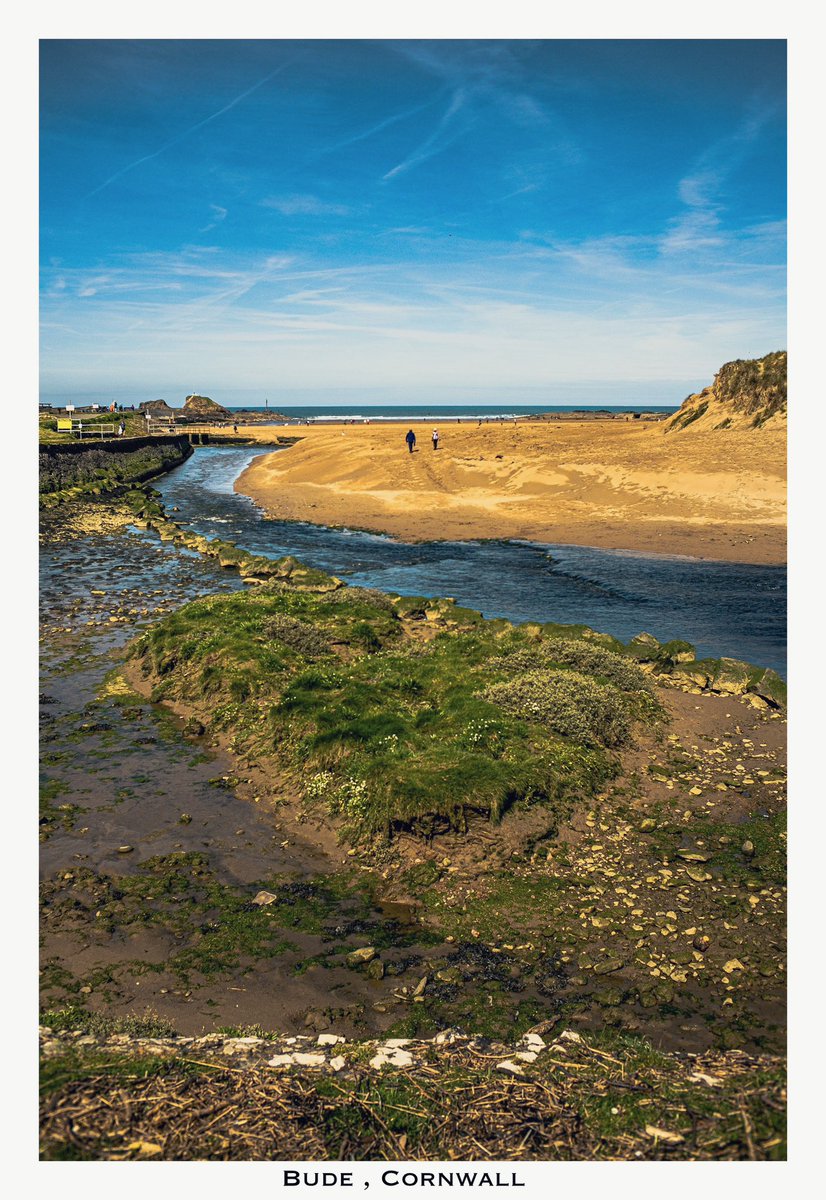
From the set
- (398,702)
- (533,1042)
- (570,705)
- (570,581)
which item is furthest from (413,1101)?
(570,581)

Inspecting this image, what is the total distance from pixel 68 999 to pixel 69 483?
51392 millimetres

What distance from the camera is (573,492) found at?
4459cm

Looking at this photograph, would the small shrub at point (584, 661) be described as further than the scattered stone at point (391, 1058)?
Yes

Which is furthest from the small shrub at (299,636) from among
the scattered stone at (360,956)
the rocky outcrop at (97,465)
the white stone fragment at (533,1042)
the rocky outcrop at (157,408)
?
the rocky outcrop at (157,408)

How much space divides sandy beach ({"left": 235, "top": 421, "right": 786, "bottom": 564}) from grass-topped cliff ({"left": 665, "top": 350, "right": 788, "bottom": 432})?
81.1 inches

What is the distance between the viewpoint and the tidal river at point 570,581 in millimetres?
22734

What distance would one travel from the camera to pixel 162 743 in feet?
46.7

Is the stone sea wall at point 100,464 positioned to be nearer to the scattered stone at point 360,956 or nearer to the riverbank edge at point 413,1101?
the scattered stone at point 360,956

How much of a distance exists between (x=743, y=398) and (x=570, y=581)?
36521 mm

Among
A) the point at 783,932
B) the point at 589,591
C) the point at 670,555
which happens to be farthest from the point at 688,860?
the point at 670,555

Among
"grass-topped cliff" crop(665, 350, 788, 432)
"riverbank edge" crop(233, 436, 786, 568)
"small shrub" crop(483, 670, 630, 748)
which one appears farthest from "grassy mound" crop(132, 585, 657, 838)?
"grass-topped cliff" crop(665, 350, 788, 432)

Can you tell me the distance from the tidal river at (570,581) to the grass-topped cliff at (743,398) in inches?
1041

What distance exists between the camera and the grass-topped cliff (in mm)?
52750

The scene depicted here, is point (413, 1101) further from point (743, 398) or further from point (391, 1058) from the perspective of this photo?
point (743, 398)
